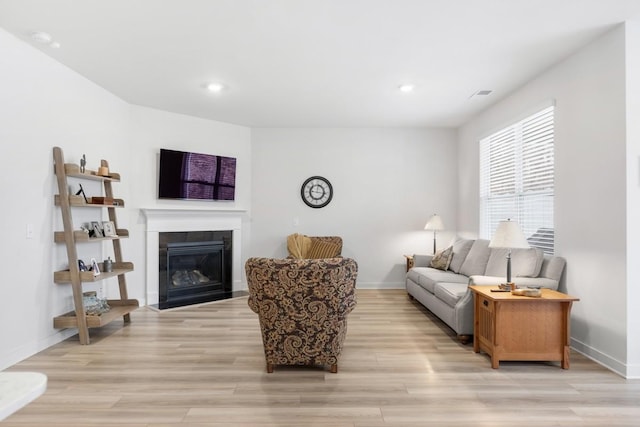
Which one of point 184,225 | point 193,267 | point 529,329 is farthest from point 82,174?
point 529,329

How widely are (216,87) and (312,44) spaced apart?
5.06 ft

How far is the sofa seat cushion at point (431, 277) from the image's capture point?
443cm

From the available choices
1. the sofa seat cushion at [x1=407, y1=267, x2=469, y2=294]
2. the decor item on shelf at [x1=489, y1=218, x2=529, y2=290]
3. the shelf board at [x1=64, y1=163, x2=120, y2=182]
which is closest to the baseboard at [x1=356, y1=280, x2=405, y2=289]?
the sofa seat cushion at [x1=407, y1=267, x2=469, y2=294]

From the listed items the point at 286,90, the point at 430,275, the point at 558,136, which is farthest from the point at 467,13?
the point at 430,275

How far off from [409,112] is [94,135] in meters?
3.97

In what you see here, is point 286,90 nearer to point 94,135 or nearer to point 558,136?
point 94,135

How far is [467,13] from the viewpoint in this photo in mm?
2756

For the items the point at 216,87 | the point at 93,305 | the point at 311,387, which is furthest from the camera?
the point at 216,87

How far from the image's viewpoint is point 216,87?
432 cm

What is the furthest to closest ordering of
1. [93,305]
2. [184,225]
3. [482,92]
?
1. [184,225]
2. [482,92]
3. [93,305]

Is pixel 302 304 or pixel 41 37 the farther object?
pixel 41 37

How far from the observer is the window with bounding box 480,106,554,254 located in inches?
152

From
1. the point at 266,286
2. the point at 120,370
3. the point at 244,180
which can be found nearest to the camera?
the point at 266,286

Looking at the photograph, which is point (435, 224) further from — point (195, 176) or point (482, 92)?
point (195, 176)
